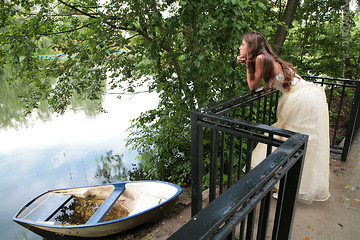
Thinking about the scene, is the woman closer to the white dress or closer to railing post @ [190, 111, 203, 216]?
the white dress

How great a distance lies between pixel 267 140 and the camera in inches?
57.2

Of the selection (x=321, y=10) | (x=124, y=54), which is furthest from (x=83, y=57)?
(x=321, y=10)

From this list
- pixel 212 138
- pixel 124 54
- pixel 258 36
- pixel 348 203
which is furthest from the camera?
pixel 124 54

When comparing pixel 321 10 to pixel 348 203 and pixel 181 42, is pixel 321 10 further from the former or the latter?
pixel 348 203

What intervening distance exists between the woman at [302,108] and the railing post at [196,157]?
777 millimetres

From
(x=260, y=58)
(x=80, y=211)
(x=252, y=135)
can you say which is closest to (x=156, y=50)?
(x=260, y=58)

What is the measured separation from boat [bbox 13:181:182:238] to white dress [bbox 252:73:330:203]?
9.25ft

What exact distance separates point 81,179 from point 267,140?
772 centimetres

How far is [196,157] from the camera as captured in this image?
6.77ft

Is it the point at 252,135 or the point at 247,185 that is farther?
the point at 252,135

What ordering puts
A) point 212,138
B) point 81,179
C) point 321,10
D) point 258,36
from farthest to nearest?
point 81,179 → point 321,10 → point 258,36 → point 212,138

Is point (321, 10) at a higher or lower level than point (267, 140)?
higher

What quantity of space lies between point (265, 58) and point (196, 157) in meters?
1.07

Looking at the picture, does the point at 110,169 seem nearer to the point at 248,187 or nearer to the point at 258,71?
the point at 258,71
